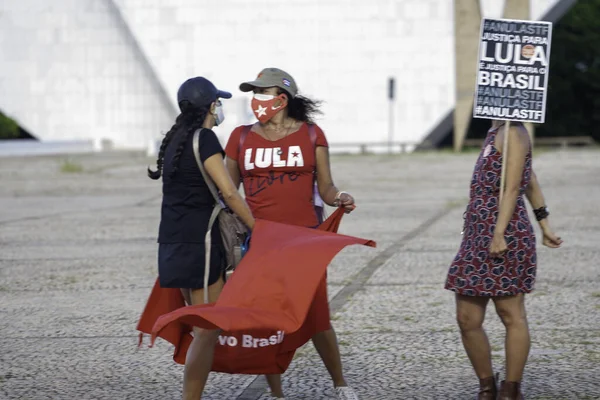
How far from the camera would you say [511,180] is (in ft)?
16.2

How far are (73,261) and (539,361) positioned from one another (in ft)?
18.4

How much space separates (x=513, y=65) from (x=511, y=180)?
2.15 ft

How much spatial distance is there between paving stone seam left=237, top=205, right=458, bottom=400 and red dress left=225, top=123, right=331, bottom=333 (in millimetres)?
916

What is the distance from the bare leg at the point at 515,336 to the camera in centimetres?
499

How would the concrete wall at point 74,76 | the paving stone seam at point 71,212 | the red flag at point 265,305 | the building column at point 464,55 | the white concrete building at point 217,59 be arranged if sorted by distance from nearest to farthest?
the red flag at point 265,305 < the paving stone seam at point 71,212 < the building column at point 464,55 < the white concrete building at point 217,59 < the concrete wall at point 74,76

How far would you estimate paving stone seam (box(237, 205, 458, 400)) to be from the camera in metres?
5.56

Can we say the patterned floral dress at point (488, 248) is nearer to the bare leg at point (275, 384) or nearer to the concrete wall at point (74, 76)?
the bare leg at point (275, 384)

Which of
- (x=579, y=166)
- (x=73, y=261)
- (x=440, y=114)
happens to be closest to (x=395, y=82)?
(x=440, y=114)

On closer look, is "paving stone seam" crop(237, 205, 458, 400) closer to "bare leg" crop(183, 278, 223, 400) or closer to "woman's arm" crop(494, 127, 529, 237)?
"bare leg" crop(183, 278, 223, 400)

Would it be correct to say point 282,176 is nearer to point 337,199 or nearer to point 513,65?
point 337,199

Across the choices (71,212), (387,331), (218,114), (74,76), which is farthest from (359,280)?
(74,76)

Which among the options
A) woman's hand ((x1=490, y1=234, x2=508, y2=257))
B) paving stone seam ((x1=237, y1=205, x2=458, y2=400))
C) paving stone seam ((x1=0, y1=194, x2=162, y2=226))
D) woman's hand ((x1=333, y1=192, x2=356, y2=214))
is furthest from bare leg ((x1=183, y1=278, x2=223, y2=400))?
paving stone seam ((x1=0, y1=194, x2=162, y2=226))

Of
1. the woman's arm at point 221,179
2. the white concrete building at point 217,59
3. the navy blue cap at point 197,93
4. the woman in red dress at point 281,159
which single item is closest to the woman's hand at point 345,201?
the woman in red dress at point 281,159

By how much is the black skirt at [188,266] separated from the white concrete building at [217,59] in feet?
101
